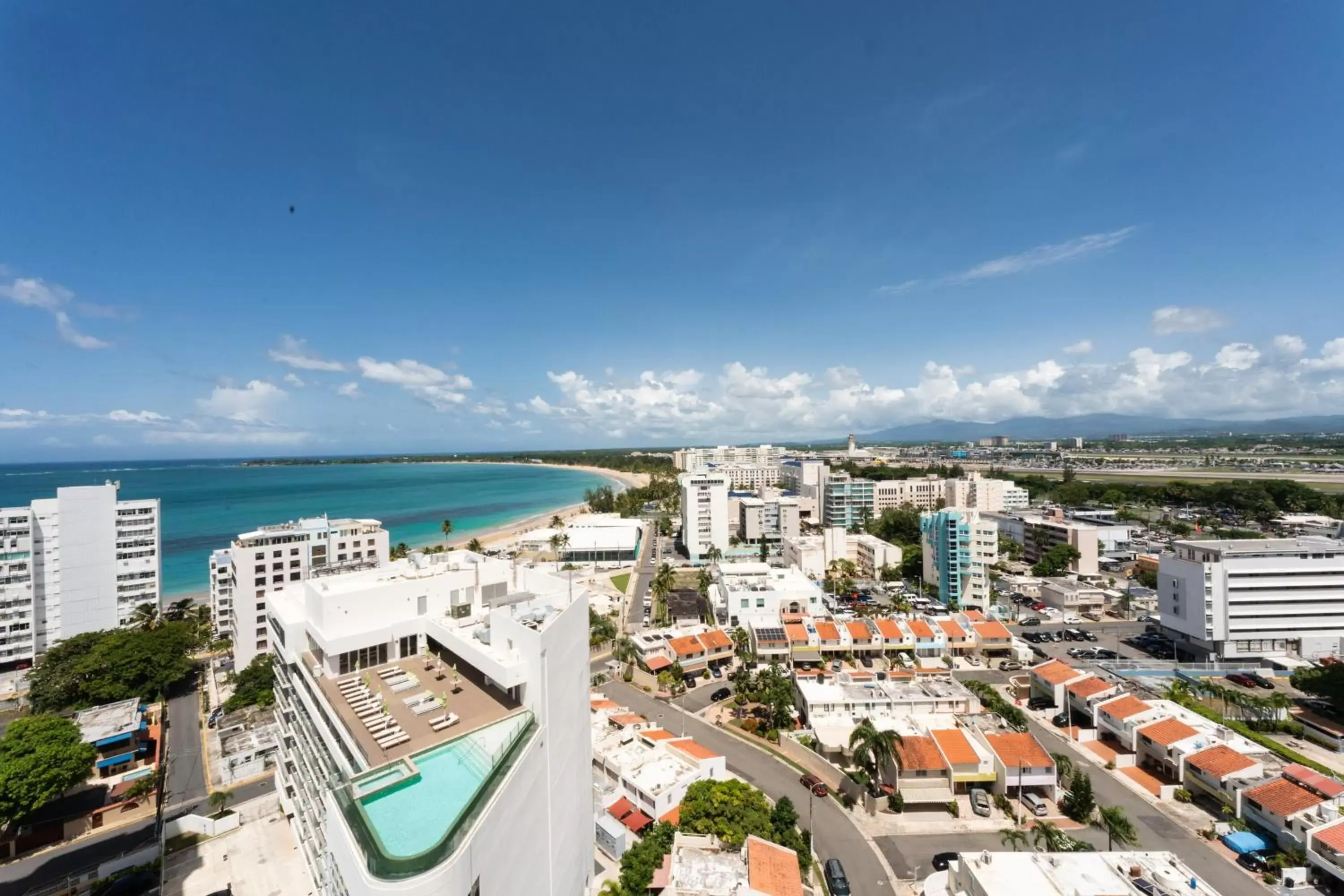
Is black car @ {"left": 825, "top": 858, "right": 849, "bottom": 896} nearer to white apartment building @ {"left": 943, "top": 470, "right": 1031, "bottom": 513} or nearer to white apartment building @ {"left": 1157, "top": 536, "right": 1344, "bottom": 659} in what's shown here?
white apartment building @ {"left": 1157, "top": 536, "right": 1344, "bottom": 659}

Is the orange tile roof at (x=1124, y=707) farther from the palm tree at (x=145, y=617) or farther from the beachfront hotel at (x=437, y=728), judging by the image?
the palm tree at (x=145, y=617)

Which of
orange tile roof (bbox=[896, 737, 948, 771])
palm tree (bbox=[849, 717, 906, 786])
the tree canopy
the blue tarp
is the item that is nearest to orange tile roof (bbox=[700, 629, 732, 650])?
palm tree (bbox=[849, 717, 906, 786])

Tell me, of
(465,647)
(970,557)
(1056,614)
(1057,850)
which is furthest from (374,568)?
(1056,614)

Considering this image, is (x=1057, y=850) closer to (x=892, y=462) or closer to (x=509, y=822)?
(x=509, y=822)

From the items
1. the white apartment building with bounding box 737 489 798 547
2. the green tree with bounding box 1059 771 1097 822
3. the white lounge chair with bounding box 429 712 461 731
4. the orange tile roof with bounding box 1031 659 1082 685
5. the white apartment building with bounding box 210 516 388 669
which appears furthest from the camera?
the white apartment building with bounding box 737 489 798 547

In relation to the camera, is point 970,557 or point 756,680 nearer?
point 756,680
